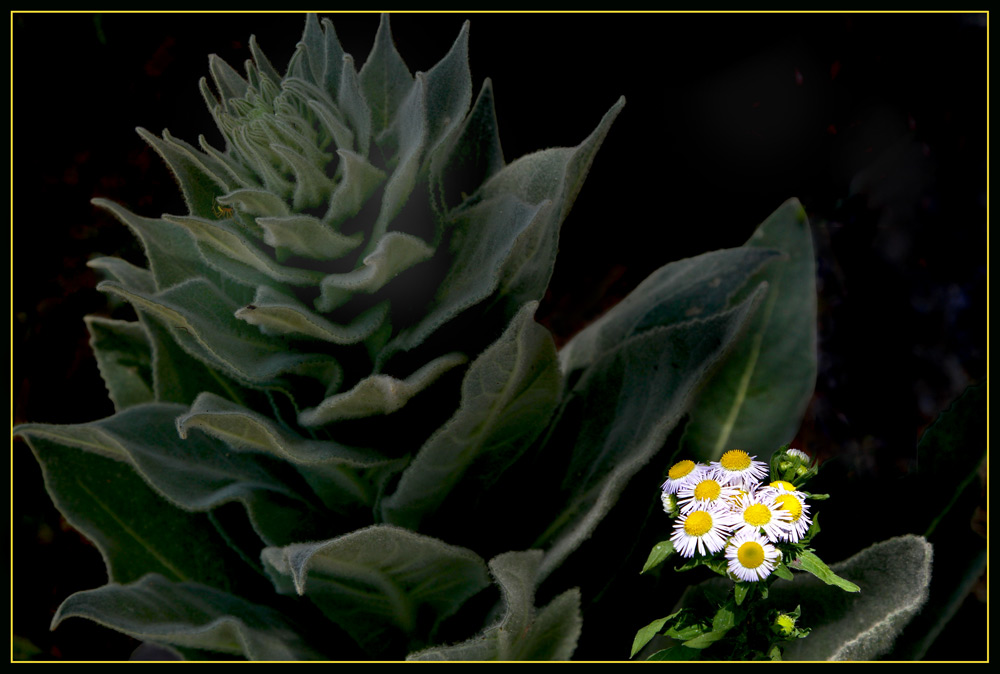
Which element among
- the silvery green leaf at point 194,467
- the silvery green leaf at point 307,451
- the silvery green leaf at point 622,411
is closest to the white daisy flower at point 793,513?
the silvery green leaf at point 622,411

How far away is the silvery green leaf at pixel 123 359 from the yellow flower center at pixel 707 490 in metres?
0.64

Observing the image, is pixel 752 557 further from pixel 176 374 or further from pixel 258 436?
pixel 176 374

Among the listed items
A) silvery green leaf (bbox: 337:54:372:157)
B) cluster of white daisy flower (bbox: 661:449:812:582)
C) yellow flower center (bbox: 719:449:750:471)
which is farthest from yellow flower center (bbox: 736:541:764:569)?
silvery green leaf (bbox: 337:54:372:157)

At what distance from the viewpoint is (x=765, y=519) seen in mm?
568

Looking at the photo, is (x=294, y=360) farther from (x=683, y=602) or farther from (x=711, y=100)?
(x=711, y=100)

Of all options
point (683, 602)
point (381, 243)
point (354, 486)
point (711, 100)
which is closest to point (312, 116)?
point (381, 243)

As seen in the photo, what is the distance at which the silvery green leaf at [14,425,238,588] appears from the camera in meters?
0.78

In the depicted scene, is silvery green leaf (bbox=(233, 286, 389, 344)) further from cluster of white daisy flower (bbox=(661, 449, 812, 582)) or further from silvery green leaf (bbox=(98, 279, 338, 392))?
cluster of white daisy flower (bbox=(661, 449, 812, 582))

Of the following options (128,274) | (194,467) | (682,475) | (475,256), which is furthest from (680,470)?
(128,274)

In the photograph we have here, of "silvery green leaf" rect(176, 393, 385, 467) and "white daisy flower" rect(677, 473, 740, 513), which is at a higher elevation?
"silvery green leaf" rect(176, 393, 385, 467)

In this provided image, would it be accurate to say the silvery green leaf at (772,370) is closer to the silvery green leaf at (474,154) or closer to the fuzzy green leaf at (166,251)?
the silvery green leaf at (474,154)

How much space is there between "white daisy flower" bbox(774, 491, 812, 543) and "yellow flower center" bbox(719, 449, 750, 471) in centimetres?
7

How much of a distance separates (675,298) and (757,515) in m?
0.26

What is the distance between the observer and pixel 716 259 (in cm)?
75
